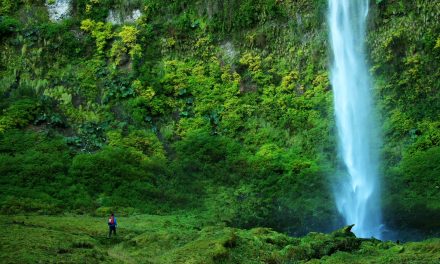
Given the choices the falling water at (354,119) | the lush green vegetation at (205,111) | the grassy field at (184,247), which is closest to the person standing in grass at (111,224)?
the grassy field at (184,247)

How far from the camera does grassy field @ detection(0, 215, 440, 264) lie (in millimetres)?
12844

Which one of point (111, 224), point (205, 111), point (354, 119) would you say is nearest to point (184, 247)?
point (111, 224)

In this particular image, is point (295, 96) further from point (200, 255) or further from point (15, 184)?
point (200, 255)

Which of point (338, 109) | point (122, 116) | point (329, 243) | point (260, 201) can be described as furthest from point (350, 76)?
point (329, 243)

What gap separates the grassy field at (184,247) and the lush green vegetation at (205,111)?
253 inches

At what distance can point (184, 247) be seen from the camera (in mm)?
16703

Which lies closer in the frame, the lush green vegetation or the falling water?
the lush green vegetation

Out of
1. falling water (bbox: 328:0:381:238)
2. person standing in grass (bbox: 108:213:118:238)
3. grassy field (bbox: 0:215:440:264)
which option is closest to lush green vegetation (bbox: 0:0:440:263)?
falling water (bbox: 328:0:381:238)

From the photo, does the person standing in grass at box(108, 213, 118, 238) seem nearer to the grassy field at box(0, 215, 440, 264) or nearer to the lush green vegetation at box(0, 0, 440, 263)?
the grassy field at box(0, 215, 440, 264)

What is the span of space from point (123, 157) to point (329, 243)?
16722 millimetres

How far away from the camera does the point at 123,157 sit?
32312 millimetres

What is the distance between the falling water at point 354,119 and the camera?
29.4 metres

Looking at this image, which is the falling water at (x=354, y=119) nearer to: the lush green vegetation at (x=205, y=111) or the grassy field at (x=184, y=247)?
the lush green vegetation at (x=205, y=111)

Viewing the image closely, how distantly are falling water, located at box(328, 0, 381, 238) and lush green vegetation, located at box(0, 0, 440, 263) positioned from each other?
67 centimetres
